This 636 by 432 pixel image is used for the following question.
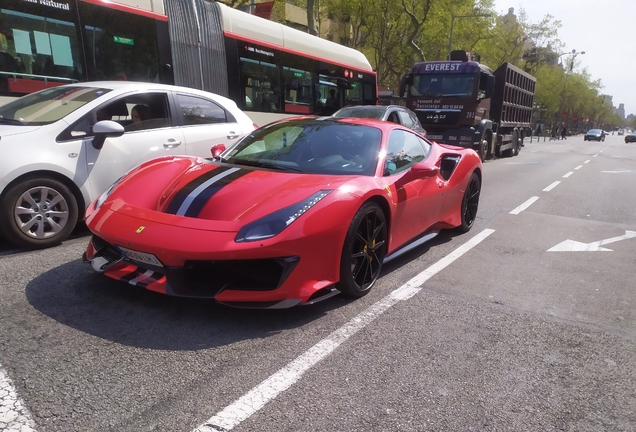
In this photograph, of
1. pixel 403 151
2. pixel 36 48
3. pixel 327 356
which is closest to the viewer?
pixel 327 356

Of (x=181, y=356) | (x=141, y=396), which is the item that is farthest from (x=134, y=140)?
(x=141, y=396)

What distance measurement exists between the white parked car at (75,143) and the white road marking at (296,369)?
296 centimetres

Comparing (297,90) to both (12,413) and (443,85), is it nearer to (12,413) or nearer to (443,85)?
(443,85)

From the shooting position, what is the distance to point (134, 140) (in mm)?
5133

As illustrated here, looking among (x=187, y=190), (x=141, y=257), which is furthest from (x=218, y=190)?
(x=141, y=257)

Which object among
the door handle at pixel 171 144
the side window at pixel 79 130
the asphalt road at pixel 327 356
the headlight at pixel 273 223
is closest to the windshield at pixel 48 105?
the side window at pixel 79 130

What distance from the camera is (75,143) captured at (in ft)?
15.1

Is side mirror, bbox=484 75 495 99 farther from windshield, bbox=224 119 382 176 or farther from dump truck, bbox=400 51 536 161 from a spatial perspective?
windshield, bbox=224 119 382 176

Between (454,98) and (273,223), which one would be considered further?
(454,98)

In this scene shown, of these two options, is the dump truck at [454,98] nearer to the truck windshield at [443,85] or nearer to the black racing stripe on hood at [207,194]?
the truck windshield at [443,85]

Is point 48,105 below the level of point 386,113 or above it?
above

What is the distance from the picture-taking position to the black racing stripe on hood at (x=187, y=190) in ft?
10.5

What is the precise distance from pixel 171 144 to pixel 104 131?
0.95 m

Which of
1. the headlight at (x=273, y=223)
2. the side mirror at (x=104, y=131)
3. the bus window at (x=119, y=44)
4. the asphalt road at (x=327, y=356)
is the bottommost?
the asphalt road at (x=327, y=356)
